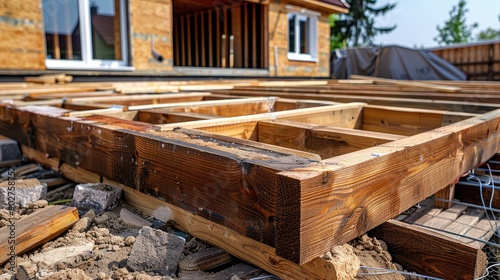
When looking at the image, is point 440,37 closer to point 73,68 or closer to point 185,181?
point 73,68

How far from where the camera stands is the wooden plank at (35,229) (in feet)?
5.90

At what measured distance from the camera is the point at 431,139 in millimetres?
1868

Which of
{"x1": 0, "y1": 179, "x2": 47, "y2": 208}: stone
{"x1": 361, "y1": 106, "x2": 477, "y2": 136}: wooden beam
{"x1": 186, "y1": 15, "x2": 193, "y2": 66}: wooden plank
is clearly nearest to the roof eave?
{"x1": 186, "y1": 15, "x2": 193, "y2": 66}: wooden plank

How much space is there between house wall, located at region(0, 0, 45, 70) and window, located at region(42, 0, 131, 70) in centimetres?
41

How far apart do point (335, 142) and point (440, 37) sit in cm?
4713

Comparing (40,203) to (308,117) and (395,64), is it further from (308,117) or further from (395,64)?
(395,64)

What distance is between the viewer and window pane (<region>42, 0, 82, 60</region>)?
25.9 feet

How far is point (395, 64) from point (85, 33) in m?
12.2

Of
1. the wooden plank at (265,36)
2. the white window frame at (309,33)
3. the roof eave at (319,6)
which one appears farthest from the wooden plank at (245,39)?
the roof eave at (319,6)

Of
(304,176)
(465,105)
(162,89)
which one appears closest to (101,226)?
(304,176)

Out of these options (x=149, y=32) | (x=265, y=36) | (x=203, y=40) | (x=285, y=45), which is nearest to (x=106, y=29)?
(x=149, y=32)

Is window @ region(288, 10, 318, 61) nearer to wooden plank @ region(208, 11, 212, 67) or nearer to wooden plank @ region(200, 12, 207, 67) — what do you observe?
wooden plank @ region(208, 11, 212, 67)

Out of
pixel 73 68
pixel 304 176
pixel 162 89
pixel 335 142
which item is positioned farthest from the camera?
pixel 73 68

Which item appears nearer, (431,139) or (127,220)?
(431,139)
